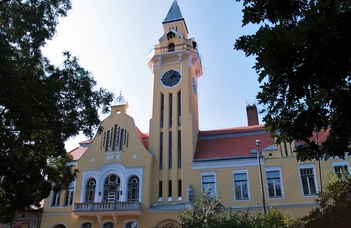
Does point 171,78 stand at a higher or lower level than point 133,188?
higher

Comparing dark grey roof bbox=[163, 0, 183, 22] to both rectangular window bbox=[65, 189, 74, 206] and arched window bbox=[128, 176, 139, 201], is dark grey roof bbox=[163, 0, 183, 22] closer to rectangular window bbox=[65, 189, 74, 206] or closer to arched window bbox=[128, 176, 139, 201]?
arched window bbox=[128, 176, 139, 201]

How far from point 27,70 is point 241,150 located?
19271 mm

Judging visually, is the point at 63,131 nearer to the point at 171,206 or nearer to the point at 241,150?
the point at 171,206

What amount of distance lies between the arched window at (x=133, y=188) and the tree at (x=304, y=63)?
21.3m

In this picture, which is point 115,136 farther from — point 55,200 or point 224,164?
point 224,164

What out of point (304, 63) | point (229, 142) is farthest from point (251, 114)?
point (304, 63)

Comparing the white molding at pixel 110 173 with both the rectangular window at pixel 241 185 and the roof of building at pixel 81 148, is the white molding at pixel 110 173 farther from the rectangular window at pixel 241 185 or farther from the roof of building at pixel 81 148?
the rectangular window at pixel 241 185

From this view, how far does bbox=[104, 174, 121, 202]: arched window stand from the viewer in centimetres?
2630

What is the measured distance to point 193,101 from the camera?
30719 millimetres

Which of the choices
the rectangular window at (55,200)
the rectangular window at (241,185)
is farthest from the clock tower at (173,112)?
the rectangular window at (55,200)

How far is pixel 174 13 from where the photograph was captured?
119 feet

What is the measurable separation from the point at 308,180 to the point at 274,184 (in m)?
2.50

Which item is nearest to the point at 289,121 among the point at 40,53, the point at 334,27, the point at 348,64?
the point at 348,64

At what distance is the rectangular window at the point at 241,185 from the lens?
79.8 ft
